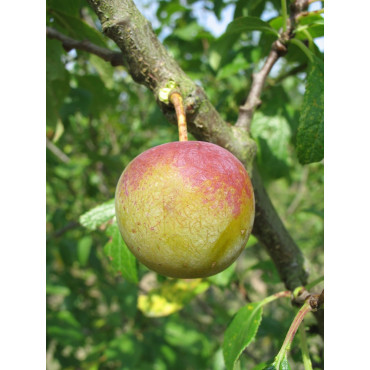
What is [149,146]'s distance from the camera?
2.09 meters

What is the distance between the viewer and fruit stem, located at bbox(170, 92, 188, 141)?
657 millimetres

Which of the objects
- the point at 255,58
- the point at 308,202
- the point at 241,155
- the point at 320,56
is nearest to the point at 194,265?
the point at 241,155

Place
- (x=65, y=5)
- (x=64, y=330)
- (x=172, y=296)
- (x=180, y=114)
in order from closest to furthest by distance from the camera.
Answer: (x=180, y=114), (x=65, y=5), (x=172, y=296), (x=64, y=330)

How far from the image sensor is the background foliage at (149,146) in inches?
42.6

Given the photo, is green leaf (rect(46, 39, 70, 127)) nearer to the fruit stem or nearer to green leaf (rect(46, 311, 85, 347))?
the fruit stem

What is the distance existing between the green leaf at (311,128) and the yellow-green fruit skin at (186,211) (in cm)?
29

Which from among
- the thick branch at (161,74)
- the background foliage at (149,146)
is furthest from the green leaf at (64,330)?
the thick branch at (161,74)

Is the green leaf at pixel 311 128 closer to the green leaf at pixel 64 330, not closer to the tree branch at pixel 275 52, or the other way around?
the tree branch at pixel 275 52

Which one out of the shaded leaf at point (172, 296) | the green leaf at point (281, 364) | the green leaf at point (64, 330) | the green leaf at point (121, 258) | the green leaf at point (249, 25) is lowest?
the green leaf at point (64, 330)

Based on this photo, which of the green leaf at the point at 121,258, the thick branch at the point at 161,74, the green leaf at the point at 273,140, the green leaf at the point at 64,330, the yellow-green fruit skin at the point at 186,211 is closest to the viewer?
the yellow-green fruit skin at the point at 186,211

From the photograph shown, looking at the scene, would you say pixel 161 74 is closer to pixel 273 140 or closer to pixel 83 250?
pixel 273 140

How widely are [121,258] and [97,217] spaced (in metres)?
0.15

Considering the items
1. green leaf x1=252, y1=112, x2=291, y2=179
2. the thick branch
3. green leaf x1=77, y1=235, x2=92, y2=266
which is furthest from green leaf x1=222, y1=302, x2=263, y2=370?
green leaf x1=77, y1=235, x2=92, y2=266

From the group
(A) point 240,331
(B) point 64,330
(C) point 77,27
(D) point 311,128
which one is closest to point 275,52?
(D) point 311,128
